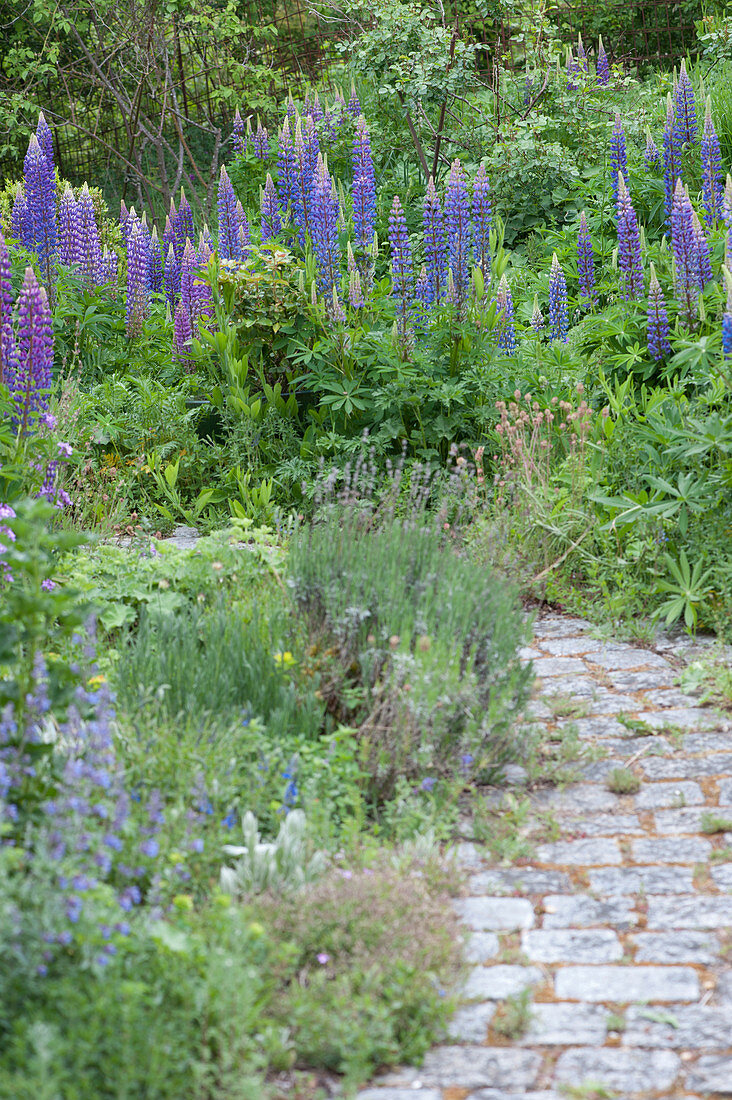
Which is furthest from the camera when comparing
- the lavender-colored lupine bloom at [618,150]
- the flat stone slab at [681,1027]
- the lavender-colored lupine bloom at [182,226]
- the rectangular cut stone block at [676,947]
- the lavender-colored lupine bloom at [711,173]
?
the lavender-colored lupine bloom at [182,226]

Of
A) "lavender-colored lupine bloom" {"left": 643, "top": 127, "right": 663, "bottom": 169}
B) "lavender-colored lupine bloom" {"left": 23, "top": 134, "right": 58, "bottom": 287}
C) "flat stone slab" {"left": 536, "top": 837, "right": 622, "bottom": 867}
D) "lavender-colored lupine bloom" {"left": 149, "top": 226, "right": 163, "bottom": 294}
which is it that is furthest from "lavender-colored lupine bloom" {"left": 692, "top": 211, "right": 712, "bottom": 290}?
"lavender-colored lupine bloom" {"left": 149, "top": 226, "right": 163, "bottom": 294}

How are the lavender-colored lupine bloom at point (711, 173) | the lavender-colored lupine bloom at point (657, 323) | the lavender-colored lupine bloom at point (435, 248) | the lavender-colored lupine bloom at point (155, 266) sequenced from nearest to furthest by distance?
the lavender-colored lupine bloom at point (657, 323)
the lavender-colored lupine bloom at point (435, 248)
the lavender-colored lupine bloom at point (711, 173)
the lavender-colored lupine bloom at point (155, 266)

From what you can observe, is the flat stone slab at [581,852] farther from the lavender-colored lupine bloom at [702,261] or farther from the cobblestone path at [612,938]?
the lavender-colored lupine bloom at [702,261]

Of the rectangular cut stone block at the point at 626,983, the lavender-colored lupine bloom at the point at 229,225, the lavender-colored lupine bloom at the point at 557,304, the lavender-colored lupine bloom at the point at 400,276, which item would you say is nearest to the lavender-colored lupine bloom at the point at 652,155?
the lavender-colored lupine bloom at the point at 557,304

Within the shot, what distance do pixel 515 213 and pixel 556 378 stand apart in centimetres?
331

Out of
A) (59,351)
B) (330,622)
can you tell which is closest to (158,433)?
(59,351)

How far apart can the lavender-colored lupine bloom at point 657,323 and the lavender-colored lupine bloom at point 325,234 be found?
179 centimetres

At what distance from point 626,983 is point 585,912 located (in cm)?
30

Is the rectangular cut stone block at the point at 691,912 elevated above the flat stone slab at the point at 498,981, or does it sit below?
below

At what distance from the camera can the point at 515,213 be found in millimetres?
8539

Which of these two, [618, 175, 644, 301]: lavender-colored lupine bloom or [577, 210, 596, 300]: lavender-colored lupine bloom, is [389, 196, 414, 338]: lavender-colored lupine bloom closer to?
[618, 175, 644, 301]: lavender-colored lupine bloom

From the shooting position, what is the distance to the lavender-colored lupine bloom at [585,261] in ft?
21.6

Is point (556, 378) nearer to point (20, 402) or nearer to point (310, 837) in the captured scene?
point (20, 402)

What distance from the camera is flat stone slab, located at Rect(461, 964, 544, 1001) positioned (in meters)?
2.46
